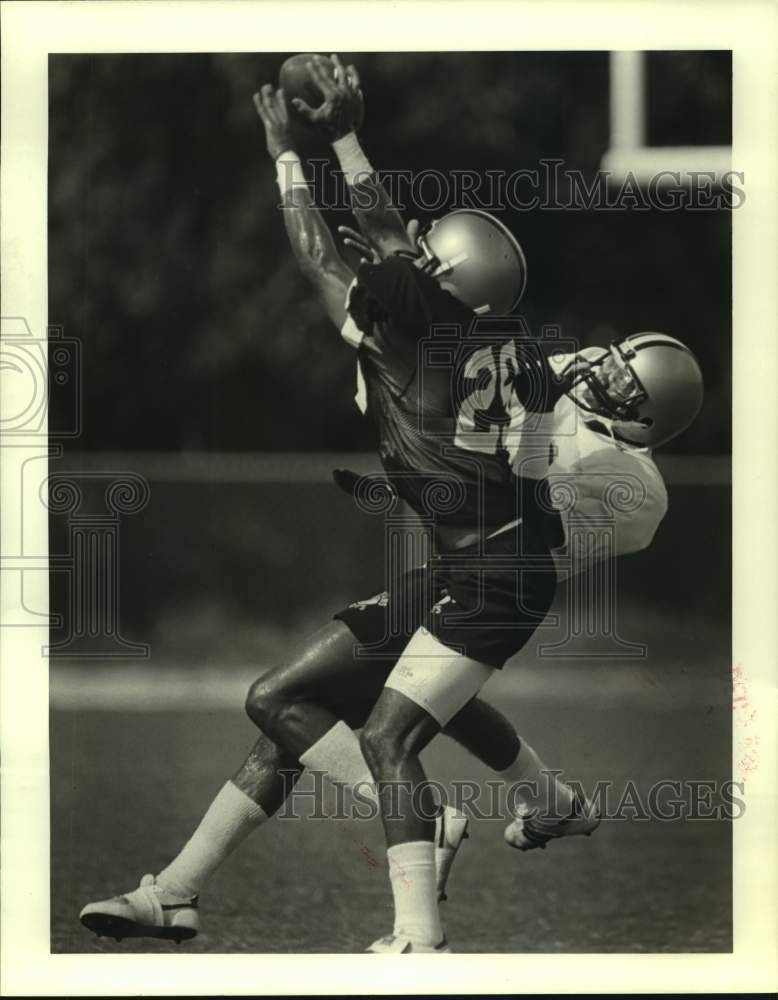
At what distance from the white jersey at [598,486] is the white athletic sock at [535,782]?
1.71ft

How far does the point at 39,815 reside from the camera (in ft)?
27.3

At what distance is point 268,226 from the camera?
8281 mm

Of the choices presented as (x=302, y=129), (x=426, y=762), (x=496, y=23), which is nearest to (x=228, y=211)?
(x=302, y=129)

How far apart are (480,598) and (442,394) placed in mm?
571

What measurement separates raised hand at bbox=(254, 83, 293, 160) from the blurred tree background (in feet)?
0.09

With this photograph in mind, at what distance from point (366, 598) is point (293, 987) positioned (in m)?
1.10

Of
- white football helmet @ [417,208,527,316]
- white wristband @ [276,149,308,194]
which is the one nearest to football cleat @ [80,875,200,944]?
white football helmet @ [417,208,527,316]

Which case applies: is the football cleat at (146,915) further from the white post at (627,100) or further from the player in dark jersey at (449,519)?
the white post at (627,100)

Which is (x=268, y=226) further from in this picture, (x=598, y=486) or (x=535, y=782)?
(x=535, y=782)

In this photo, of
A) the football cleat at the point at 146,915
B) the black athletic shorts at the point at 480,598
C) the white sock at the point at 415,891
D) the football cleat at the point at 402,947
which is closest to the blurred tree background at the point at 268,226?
the black athletic shorts at the point at 480,598

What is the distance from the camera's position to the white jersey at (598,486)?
8258mm

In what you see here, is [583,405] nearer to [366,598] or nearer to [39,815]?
[366,598]

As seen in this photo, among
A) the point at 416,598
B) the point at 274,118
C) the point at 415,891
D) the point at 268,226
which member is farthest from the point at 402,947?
the point at 274,118

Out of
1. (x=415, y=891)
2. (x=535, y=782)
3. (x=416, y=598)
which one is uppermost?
(x=416, y=598)
